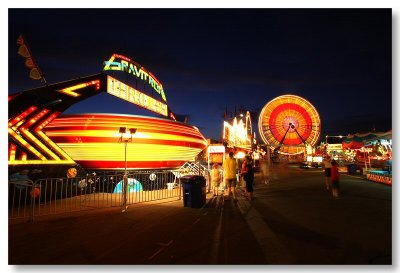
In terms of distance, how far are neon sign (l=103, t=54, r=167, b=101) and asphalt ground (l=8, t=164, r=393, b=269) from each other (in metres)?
9.50

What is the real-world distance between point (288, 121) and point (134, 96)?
39.9m

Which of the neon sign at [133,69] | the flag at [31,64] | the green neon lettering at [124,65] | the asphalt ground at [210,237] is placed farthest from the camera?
the green neon lettering at [124,65]

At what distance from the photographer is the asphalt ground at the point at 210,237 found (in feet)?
14.9

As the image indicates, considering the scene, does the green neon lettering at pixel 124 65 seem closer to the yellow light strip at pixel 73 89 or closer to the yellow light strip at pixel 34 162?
the yellow light strip at pixel 73 89

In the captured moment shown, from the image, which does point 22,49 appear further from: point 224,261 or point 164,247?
point 224,261

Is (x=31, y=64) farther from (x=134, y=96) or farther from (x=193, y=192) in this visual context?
(x=193, y=192)

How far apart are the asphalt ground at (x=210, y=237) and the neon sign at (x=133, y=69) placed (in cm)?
950

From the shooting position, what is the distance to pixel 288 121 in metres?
50.0

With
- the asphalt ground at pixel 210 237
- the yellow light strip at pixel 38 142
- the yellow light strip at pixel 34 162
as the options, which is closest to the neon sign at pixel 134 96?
the yellow light strip at pixel 38 142

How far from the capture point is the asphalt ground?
14.9 feet

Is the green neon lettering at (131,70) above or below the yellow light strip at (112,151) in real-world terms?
above

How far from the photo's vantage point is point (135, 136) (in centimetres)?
1526

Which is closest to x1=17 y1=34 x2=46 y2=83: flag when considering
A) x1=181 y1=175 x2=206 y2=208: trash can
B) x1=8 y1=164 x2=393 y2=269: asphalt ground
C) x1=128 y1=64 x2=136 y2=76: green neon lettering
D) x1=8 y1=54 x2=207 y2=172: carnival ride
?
x1=8 y1=54 x2=207 y2=172: carnival ride

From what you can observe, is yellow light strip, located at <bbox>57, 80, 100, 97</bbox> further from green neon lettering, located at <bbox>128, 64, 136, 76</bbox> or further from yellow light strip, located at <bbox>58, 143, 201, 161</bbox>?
green neon lettering, located at <bbox>128, 64, 136, 76</bbox>
